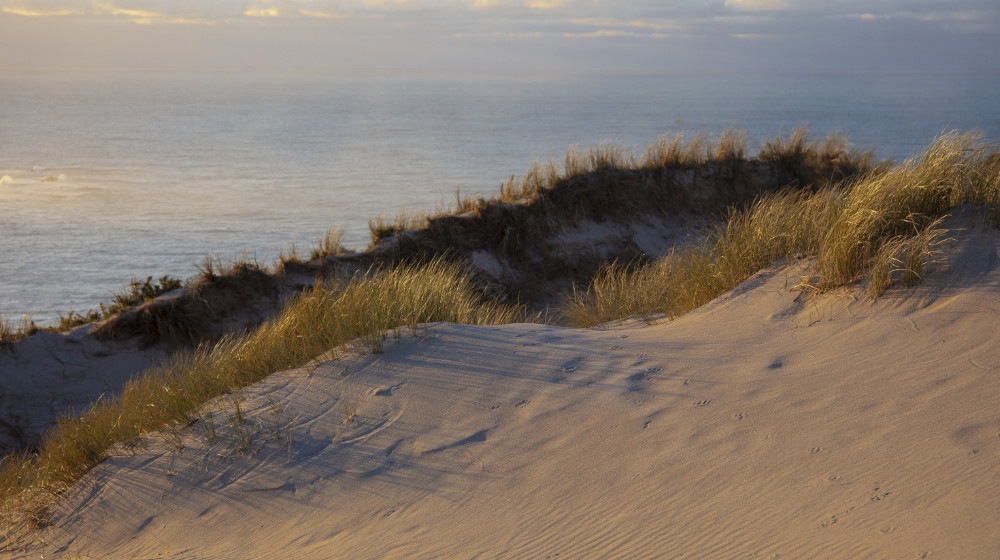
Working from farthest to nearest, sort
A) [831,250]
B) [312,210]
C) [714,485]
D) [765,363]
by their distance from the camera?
[312,210] → [831,250] → [765,363] → [714,485]

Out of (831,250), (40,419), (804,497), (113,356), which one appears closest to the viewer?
(804,497)

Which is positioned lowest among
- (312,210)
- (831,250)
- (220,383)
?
(312,210)

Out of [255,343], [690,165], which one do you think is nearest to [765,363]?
[255,343]

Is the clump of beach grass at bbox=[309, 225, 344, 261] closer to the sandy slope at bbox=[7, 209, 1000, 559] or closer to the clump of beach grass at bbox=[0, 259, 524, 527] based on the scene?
the clump of beach grass at bbox=[0, 259, 524, 527]

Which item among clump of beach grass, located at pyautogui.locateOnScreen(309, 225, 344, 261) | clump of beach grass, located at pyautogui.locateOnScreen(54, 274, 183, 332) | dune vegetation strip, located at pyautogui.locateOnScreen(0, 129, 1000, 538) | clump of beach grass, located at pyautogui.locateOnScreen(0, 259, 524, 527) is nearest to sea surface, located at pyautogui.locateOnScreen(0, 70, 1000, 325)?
dune vegetation strip, located at pyautogui.locateOnScreen(0, 129, 1000, 538)

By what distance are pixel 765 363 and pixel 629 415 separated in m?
1.04

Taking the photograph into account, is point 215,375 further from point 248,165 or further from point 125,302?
point 248,165

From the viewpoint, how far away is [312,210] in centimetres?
2444

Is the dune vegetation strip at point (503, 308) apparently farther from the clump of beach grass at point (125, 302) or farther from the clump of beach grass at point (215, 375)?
the clump of beach grass at point (125, 302)

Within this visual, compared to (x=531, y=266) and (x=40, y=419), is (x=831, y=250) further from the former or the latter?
(x=40, y=419)

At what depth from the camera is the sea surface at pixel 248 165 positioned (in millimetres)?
17578

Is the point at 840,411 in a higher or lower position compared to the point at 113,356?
higher

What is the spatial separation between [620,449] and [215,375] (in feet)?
10.8

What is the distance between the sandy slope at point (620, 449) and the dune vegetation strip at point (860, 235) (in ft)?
0.77
